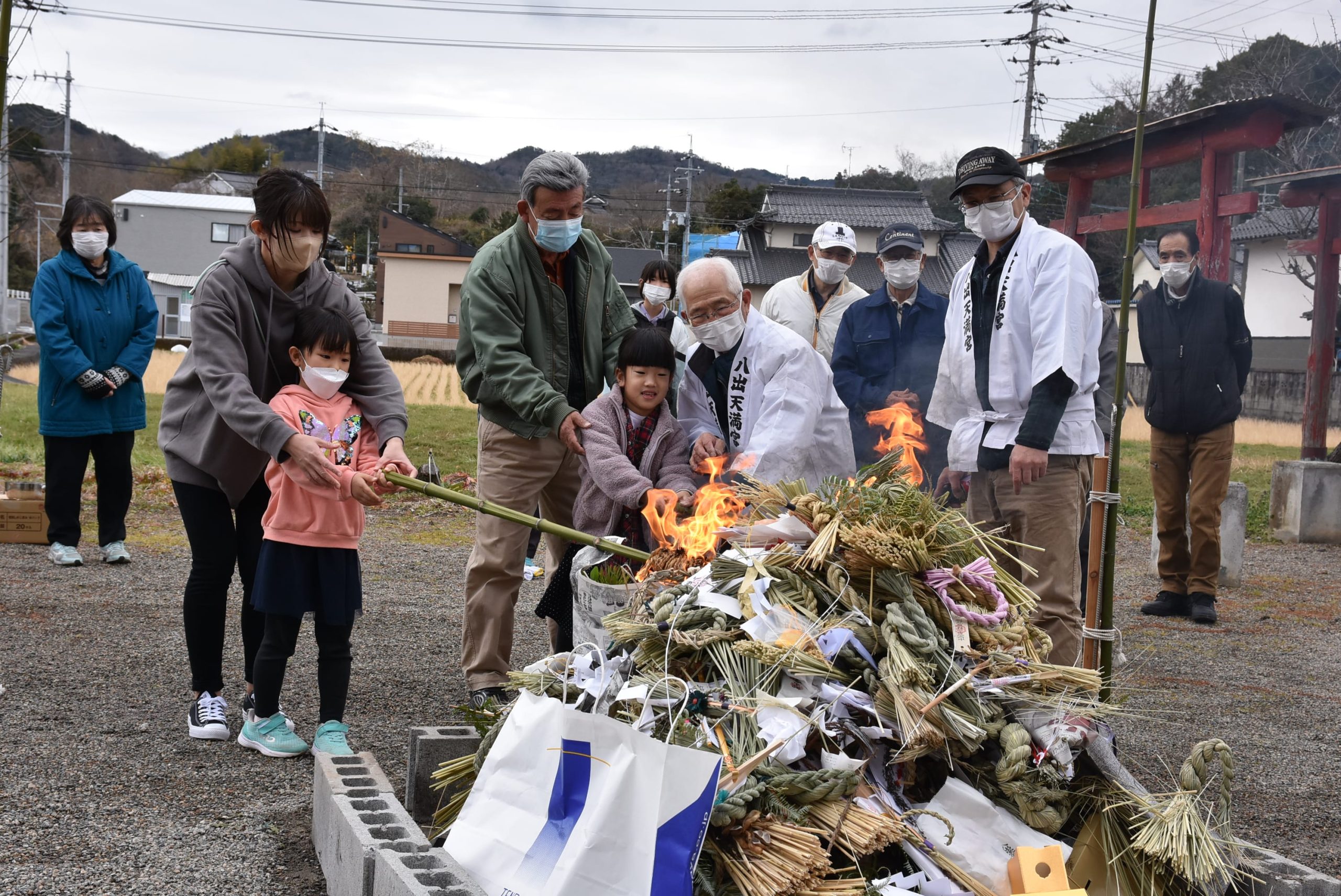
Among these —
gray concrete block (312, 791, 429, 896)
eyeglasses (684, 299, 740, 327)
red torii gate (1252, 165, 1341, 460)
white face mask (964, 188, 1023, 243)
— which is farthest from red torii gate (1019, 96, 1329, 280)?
gray concrete block (312, 791, 429, 896)

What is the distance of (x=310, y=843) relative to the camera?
11.7 feet

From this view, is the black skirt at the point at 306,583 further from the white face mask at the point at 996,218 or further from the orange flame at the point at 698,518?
the white face mask at the point at 996,218

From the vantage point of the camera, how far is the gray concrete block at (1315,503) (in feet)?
37.6

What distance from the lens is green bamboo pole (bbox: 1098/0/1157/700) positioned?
4137mm

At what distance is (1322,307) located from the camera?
13.5 m

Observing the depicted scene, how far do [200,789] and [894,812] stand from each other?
2565mm

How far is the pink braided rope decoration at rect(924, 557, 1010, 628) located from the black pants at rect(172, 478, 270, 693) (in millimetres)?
2633

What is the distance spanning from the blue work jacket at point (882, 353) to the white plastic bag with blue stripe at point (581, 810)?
3.54 m

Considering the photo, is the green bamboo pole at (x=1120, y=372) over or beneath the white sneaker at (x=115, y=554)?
over

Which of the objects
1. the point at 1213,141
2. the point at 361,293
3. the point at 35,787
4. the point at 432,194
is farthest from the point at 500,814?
the point at 432,194

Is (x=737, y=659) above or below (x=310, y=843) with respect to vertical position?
above

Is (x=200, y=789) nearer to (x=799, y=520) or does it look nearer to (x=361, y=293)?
(x=799, y=520)

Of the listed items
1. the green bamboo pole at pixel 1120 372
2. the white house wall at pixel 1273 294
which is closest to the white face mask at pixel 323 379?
the green bamboo pole at pixel 1120 372

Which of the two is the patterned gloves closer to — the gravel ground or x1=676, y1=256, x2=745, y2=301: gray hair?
the gravel ground
